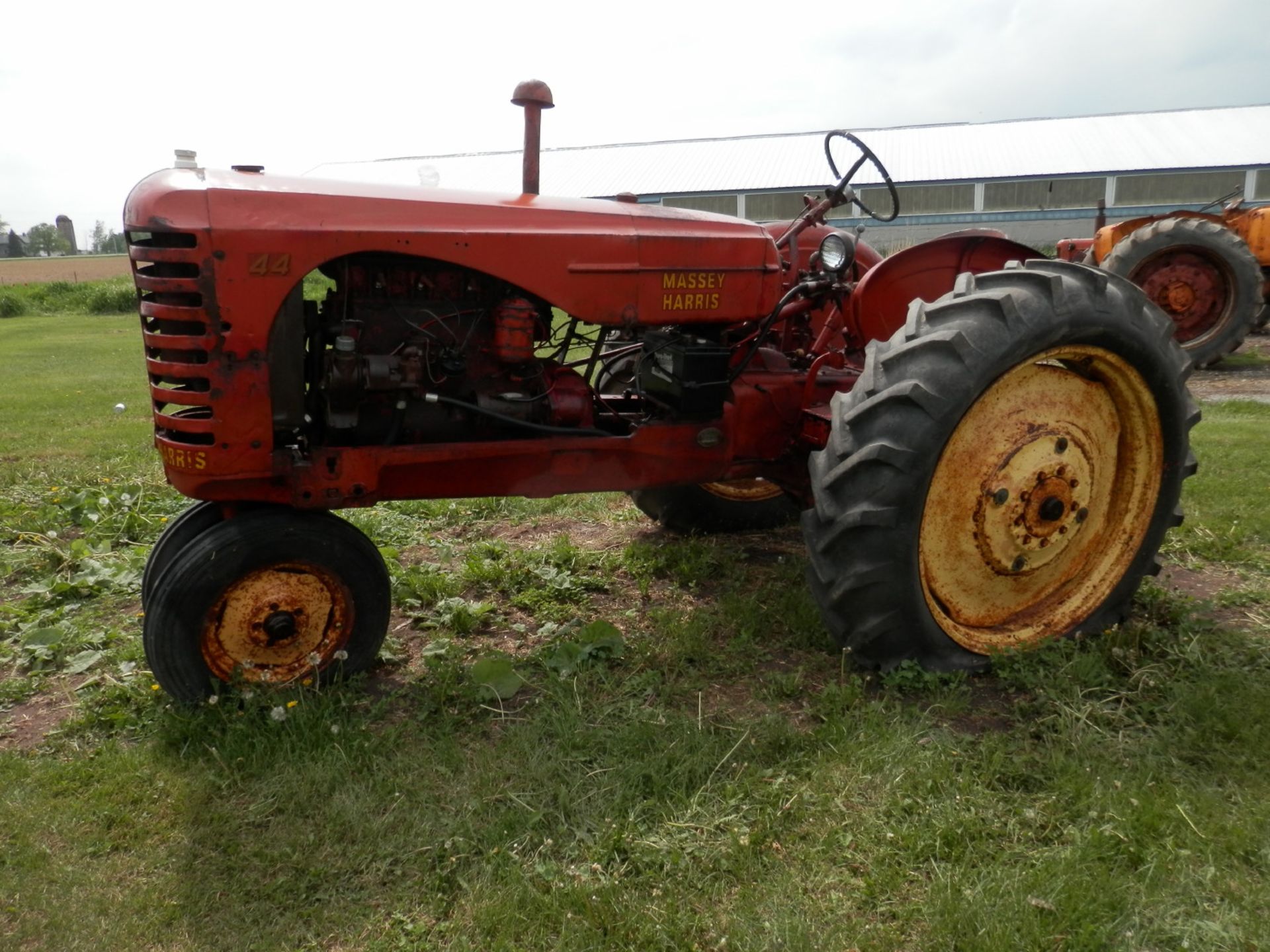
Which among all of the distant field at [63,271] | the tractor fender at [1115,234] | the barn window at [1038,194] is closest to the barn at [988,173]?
the barn window at [1038,194]

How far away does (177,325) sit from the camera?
283 cm

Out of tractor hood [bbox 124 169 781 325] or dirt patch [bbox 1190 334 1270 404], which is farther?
dirt patch [bbox 1190 334 1270 404]

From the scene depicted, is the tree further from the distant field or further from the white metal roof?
the white metal roof

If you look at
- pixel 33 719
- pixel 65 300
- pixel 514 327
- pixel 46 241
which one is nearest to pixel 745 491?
pixel 514 327

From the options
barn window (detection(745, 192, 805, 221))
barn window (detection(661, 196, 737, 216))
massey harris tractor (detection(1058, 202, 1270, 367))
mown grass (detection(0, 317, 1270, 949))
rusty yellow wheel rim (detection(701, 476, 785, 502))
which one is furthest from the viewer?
barn window (detection(661, 196, 737, 216))

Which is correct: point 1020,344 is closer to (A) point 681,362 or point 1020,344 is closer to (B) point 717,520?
(A) point 681,362

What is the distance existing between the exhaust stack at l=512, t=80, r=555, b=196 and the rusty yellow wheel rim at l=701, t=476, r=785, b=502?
174 cm

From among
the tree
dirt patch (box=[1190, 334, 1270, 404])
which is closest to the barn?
dirt patch (box=[1190, 334, 1270, 404])

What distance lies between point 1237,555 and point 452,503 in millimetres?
3770

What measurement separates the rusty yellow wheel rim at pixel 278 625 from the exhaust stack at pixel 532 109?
1.58 meters

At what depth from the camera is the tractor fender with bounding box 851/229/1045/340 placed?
3.87 meters

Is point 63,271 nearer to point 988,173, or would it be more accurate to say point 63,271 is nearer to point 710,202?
point 710,202

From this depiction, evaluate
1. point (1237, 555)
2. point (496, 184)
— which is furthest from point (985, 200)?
point (1237, 555)

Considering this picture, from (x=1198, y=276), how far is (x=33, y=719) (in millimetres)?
10445
